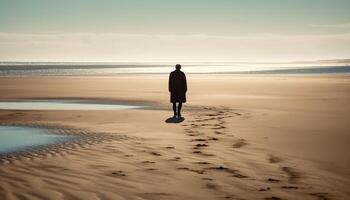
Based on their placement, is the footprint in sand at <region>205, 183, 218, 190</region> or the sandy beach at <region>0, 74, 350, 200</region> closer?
the sandy beach at <region>0, 74, 350, 200</region>

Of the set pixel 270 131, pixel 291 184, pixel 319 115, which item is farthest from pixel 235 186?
pixel 319 115

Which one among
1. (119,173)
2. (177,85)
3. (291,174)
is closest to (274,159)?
(291,174)

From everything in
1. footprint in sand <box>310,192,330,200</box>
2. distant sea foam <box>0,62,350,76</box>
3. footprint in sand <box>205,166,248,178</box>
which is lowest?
footprint in sand <box>310,192,330,200</box>

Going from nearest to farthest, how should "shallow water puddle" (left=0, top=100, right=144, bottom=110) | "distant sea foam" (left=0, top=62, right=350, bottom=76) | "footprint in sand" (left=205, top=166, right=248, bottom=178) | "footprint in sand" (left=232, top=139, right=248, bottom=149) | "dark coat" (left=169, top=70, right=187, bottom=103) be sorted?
"footprint in sand" (left=205, top=166, right=248, bottom=178)
"footprint in sand" (left=232, top=139, right=248, bottom=149)
"dark coat" (left=169, top=70, right=187, bottom=103)
"shallow water puddle" (left=0, top=100, right=144, bottom=110)
"distant sea foam" (left=0, top=62, right=350, bottom=76)

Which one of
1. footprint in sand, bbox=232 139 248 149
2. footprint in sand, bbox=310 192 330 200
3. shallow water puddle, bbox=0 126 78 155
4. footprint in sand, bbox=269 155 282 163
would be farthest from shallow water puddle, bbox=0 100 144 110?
footprint in sand, bbox=310 192 330 200

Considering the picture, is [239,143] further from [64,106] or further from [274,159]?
[64,106]

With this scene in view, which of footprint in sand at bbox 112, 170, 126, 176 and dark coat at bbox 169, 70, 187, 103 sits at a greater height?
dark coat at bbox 169, 70, 187, 103

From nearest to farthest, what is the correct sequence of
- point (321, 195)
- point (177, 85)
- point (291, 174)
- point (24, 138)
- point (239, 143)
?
point (321, 195), point (291, 174), point (239, 143), point (24, 138), point (177, 85)

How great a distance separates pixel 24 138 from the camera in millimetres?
10891

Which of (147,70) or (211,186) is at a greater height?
(147,70)

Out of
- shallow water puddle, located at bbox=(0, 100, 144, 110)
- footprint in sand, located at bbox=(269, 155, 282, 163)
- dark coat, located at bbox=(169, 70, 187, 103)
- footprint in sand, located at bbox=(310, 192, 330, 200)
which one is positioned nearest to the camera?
footprint in sand, located at bbox=(310, 192, 330, 200)

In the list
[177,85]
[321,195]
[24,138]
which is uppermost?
[177,85]

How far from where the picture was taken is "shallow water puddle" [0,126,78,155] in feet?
31.4

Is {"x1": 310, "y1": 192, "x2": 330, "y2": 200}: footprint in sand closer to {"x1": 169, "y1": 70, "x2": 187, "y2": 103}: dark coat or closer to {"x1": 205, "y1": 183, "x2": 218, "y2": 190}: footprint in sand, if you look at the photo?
{"x1": 205, "y1": 183, "x2": 218, "y2": 190}: footprint in sand
